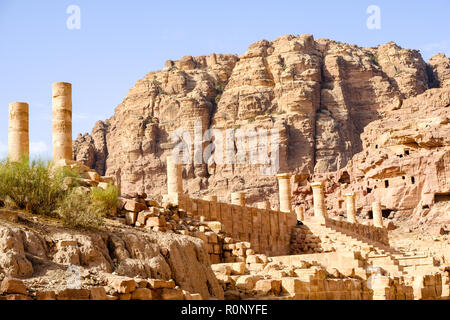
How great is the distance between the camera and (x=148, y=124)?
88.6 meters

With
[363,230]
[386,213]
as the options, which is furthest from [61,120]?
[386,213]

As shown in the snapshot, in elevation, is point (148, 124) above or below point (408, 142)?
above

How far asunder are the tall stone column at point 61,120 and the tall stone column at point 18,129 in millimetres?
1015

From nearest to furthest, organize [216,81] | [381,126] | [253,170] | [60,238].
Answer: [60,238] → [381,126] → [253,170] → [216,81]

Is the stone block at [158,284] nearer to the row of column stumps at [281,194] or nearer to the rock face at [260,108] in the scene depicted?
the row of column stumps at [281,194]

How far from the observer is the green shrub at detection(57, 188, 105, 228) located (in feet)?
47.1

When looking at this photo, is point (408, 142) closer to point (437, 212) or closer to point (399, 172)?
point (399, 172)

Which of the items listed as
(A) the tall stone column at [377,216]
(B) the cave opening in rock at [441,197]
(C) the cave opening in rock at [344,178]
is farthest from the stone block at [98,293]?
(C) the cave opening in rock at [344,178]

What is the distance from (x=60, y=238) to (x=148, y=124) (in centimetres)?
7594

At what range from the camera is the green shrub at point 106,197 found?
17350 millimetres
